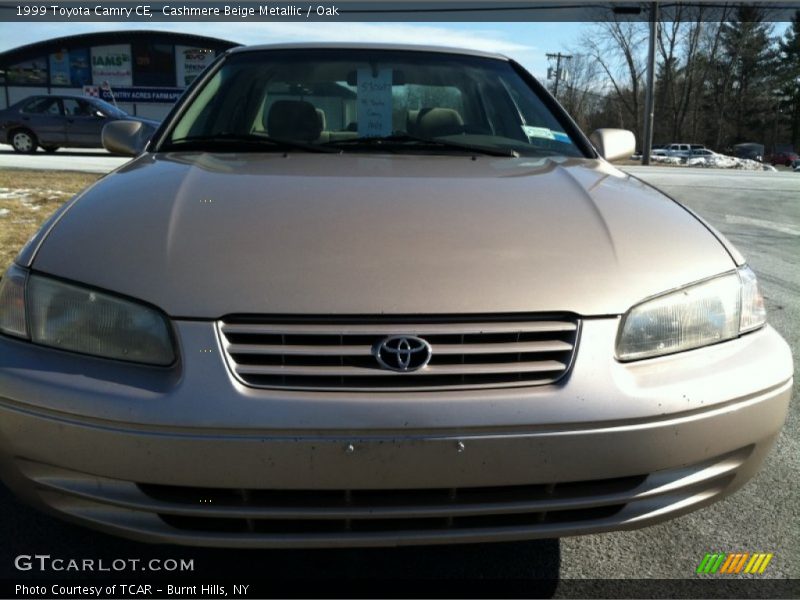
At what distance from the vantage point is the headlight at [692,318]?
157cm

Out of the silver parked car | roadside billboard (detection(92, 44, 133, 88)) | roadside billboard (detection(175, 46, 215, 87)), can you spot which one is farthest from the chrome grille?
roadside billboard (detection(92, 44, 133, 88))

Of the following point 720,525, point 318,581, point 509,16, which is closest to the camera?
point 318,581

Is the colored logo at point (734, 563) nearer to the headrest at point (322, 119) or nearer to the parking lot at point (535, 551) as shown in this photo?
the parking lot at point (535, 551)

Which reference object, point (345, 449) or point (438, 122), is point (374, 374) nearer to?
point (345, 449)

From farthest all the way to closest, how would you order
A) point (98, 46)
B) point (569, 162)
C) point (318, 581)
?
point (98, 46), point (569, 162), point (318, 581)

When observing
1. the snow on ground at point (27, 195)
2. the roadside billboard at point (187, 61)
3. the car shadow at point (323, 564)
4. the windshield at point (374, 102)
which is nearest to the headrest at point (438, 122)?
the windshield at point (374, 102)

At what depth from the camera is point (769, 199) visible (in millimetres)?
10305

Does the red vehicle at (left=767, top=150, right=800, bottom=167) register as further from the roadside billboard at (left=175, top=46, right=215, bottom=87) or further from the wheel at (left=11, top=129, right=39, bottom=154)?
the wheel at (left=11, top=129, right=39, bottom=154)

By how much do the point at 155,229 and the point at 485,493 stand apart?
1001 millimetres

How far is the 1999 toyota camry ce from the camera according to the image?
4.63 feet

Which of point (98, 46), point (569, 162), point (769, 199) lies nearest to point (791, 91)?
point (98, 46)

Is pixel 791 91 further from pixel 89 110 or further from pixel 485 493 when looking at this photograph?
pixel 485 493

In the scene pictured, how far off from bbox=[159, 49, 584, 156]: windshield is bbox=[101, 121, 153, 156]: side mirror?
343mm

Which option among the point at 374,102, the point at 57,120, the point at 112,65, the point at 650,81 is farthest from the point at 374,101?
the point at 112,65
